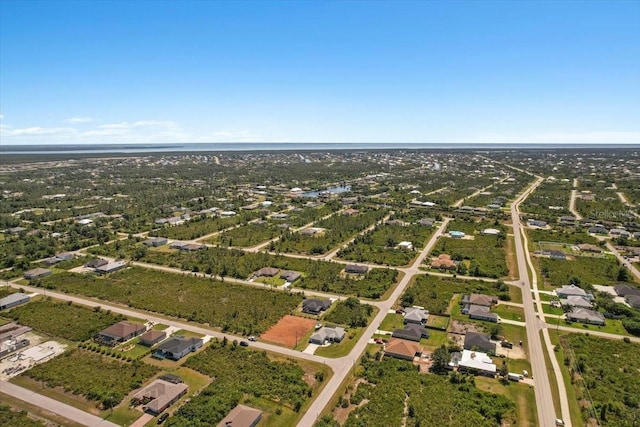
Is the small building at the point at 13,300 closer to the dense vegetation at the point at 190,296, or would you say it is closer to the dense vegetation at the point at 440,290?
the dense vegetation at the point at 190,296

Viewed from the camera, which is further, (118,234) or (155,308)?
(118,234)

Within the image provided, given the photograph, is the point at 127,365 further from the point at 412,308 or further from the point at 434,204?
the point at 434,204

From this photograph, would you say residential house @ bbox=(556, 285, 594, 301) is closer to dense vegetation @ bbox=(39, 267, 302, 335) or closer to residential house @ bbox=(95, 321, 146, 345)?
dense vegetation @ bbox=(39, 267, 302, 335)

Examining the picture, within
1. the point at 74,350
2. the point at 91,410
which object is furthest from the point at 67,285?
the point at 91,410

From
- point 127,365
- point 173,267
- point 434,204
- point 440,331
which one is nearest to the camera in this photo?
point 127,365

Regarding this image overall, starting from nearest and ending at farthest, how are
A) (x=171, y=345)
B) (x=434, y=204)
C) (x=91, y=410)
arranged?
1. (x=91, y=410)
2. (x=171, y=345)
3. (x=434, y=204)

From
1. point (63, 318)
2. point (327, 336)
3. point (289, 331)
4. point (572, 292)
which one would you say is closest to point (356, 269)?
point (289, 331)
